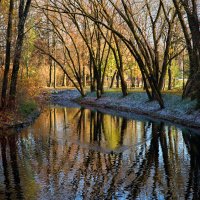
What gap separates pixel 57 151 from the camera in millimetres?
14477

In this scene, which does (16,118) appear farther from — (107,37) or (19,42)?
(107,37)

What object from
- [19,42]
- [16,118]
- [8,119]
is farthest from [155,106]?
[8,119]

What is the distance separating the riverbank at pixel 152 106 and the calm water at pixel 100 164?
278 centimetres

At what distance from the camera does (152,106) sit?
30266 millimetres

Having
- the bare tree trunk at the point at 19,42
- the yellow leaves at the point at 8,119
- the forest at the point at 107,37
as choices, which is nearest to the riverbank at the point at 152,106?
the forest at the point at 107,37

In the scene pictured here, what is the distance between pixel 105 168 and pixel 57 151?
3241 millimetres

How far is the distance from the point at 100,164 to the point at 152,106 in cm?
1850

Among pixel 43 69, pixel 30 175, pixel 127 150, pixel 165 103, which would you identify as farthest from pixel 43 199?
pixel 43 69

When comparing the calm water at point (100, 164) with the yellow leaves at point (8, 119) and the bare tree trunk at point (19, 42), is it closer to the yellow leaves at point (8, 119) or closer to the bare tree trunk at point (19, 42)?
the yellow leaves at point (8, 119)

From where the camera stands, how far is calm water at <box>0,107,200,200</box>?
9352mm

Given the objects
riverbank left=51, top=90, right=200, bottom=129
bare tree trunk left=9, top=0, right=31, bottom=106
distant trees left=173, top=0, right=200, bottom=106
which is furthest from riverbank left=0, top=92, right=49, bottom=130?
distant trees left=173, top=0, right=200, bottom=106

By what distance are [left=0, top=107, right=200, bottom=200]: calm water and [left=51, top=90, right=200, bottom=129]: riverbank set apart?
2.78 m

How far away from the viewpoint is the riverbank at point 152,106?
22969 millimetres

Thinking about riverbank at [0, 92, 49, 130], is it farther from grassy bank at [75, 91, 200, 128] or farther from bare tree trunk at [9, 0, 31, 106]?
grassy bank at [75, 91, 200, 128]
